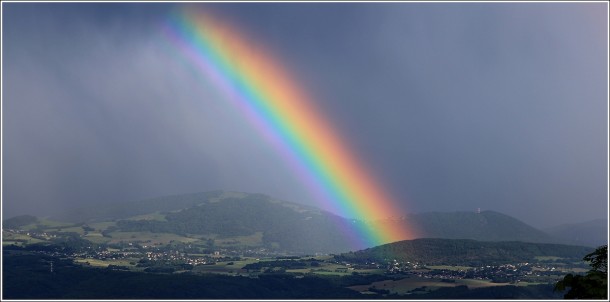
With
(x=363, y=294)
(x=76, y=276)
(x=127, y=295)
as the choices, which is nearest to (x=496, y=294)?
(x=363, y=294)

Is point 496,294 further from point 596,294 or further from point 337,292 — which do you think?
point 596,294

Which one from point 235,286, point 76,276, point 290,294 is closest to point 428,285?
point 290,294

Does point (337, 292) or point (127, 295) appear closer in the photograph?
point (127, 295)

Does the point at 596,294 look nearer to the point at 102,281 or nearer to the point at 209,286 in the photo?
the point at 209,286

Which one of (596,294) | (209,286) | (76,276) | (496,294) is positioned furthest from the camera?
(76,276)

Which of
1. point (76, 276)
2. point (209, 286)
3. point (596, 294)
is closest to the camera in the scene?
point (596, 294)

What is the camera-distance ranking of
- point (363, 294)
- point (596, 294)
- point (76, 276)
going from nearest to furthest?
point (596, 294) < point (363, 294) < point (76, 276)

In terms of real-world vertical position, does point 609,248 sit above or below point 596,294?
above

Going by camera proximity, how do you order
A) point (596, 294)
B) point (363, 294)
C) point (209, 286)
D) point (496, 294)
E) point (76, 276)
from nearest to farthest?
point (596, 294) < point (496, 294) < point (363, 294) < point (209, 286) < point (76, 276)

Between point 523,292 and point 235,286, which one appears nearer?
point 523,292
